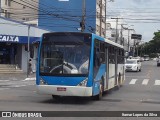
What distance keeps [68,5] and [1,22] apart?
49112 millimetres

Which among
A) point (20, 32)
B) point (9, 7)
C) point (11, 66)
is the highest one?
point (9, 7)

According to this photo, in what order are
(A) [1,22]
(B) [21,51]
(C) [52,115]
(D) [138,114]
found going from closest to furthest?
(D) [138,114] → (C) [52,115] → (A) [1,22] → (B) [21,51]

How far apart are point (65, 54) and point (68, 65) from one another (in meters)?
0.49

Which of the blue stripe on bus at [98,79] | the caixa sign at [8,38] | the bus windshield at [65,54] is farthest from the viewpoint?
the caixa sign at [8,38]

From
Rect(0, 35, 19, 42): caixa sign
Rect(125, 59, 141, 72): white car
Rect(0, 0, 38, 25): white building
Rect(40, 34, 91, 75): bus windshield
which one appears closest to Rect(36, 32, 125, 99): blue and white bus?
Rect(40, 34, 91, 75): bus windshield

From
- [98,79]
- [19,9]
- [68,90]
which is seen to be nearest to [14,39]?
[98,79]

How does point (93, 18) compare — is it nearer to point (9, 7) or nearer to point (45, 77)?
point (9, 7)

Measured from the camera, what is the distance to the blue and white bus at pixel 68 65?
1662 centimetres

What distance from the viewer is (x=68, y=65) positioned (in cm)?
1686

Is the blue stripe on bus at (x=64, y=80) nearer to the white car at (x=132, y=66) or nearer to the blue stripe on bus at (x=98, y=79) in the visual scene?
the blue stripe on bus at (x=98, y=79)

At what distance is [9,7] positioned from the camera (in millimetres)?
87125

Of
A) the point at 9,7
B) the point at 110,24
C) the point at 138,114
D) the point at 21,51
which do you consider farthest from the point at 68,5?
the point at 138,114

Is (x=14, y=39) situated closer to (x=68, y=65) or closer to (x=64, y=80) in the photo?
(x=68, y=65)

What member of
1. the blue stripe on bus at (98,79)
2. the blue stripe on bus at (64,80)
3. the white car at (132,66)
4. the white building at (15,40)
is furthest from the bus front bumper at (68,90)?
the white car at (132,66)
